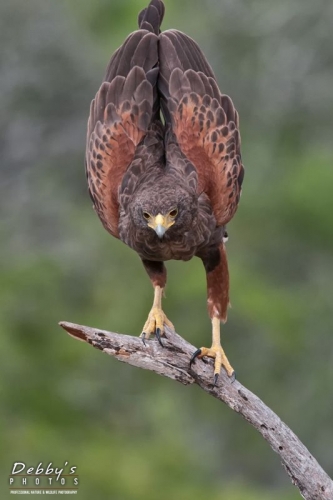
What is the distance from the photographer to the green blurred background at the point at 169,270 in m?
12.8

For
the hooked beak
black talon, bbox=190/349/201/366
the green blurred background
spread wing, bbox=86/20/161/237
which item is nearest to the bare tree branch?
black talon, bbox=190/349/201/366

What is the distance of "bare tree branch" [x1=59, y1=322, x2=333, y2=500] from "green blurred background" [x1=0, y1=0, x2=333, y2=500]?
415 cm

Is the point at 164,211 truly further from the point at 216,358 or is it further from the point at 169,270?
the point at 169,270

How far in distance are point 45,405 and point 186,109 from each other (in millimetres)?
5383

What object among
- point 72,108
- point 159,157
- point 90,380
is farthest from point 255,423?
point 72,108

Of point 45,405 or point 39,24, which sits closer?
point 45,405

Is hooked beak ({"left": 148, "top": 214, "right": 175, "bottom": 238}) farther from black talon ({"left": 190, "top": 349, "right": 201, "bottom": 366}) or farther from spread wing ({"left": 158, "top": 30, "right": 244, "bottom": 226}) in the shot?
black talon ({"left": 190, "top": 349, "right": 201, "bottom": 366})

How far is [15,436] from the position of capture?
1210 cm

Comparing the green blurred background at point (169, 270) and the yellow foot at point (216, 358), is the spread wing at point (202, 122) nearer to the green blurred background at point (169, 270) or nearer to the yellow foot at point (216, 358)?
the yellow foot at point (216, 358)

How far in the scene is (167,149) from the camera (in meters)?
8.16

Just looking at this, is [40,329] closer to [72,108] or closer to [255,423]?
[72,108]

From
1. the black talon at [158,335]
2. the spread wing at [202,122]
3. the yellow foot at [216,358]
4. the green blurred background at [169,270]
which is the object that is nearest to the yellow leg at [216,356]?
the yellow foot at [216,358]

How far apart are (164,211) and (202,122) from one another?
0.90 metres

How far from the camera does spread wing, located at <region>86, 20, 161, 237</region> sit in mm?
8180
